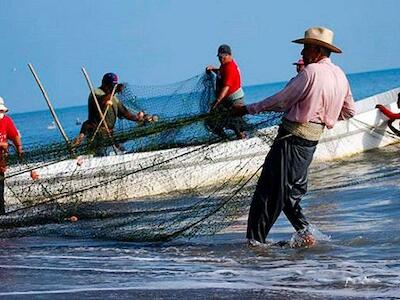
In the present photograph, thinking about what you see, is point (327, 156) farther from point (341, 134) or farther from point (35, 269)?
point (35, 269)

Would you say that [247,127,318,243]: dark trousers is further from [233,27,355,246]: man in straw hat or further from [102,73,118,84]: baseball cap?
[102,73,118,84]: baseball cap

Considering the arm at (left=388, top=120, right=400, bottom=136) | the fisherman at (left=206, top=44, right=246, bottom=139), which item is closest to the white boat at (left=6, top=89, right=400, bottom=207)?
the fisherman at (left=206, top=44, right=246, bottom=139)

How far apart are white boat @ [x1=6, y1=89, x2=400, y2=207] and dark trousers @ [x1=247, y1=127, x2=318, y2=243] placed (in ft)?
3.35

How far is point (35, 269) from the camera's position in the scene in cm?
670

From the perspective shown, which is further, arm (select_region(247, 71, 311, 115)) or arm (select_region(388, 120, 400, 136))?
arm (select_region(388, 120, 400, 136))

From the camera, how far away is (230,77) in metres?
13.2

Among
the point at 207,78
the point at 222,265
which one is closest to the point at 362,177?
the point at 207,78

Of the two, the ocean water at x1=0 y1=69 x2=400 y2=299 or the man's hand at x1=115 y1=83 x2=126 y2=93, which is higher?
the man's hand at x1=115 y1=83 x2=126 y2=93

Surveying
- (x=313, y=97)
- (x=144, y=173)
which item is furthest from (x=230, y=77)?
(x=313, y=97)

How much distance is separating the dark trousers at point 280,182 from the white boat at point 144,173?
40.1 inches

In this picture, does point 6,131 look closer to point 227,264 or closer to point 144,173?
point 144,173

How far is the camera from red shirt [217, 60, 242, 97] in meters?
13.0

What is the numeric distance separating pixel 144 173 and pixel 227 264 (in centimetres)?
325

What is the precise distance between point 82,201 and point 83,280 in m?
3.44
